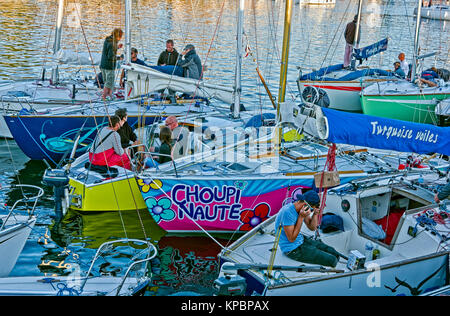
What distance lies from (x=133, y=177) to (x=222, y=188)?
64.8 inches

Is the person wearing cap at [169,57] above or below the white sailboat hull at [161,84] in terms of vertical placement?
above

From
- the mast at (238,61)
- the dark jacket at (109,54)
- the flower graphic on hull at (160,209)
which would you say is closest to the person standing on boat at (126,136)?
the flower graphic on hull at (160,209)

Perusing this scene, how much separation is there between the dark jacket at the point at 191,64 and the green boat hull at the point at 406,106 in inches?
247

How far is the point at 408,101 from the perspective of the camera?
18.3m

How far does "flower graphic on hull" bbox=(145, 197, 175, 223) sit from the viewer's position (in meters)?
9.84

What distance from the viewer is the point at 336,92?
1980 cm

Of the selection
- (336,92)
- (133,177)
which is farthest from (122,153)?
(336,92)

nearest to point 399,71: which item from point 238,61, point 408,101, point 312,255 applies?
point 408,101

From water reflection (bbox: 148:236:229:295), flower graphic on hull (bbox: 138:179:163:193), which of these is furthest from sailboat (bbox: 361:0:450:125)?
flower graphic on hull (bbox: 138:179:163:193)

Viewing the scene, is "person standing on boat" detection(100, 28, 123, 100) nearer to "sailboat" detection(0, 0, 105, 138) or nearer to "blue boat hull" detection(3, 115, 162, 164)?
"sailboat" detection(0, 0, 105, 138)

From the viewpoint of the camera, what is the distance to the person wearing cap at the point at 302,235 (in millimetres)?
7613

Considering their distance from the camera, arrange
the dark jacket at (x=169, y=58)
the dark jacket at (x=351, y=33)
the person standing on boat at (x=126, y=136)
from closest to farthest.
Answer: the person standing on boat at (x=126, y=136)
the dark jacket at (x=169, y=58)
the dark jacket at (x=351, y=33)

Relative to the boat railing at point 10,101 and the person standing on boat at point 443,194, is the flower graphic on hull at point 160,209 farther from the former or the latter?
the boat railing at point 10,101
